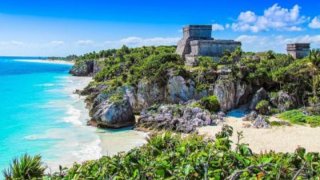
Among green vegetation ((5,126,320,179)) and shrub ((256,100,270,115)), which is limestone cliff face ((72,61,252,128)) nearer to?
shrub ((256,100,270,115))

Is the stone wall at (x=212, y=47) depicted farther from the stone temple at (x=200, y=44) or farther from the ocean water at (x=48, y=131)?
the ocean water at (x=48, y=131)

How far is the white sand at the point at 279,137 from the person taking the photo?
25.4 meters

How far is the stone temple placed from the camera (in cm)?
4753

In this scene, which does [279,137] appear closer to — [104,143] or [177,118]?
[177,118]

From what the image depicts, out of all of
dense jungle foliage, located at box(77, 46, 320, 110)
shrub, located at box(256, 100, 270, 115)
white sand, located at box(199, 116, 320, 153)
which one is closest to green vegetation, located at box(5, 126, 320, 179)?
white sand, located at box(199, 116, 320, 153)

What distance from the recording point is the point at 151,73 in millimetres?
40656

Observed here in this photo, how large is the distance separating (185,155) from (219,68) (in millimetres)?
29492

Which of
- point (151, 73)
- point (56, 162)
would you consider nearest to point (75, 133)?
point (56, 162)

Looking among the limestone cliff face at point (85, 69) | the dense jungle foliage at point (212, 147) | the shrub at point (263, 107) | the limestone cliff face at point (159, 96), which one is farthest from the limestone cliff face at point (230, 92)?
the limestone cliff face at point (85, 69)

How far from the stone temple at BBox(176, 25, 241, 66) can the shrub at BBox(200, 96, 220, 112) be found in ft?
32.6

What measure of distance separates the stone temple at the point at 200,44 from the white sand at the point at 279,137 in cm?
1667

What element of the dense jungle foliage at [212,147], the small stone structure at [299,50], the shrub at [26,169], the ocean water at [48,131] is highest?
the small stone structure at [299,50]

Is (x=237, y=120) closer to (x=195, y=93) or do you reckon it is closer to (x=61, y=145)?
(x=195, y=93)

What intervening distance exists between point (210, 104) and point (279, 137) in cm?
874
